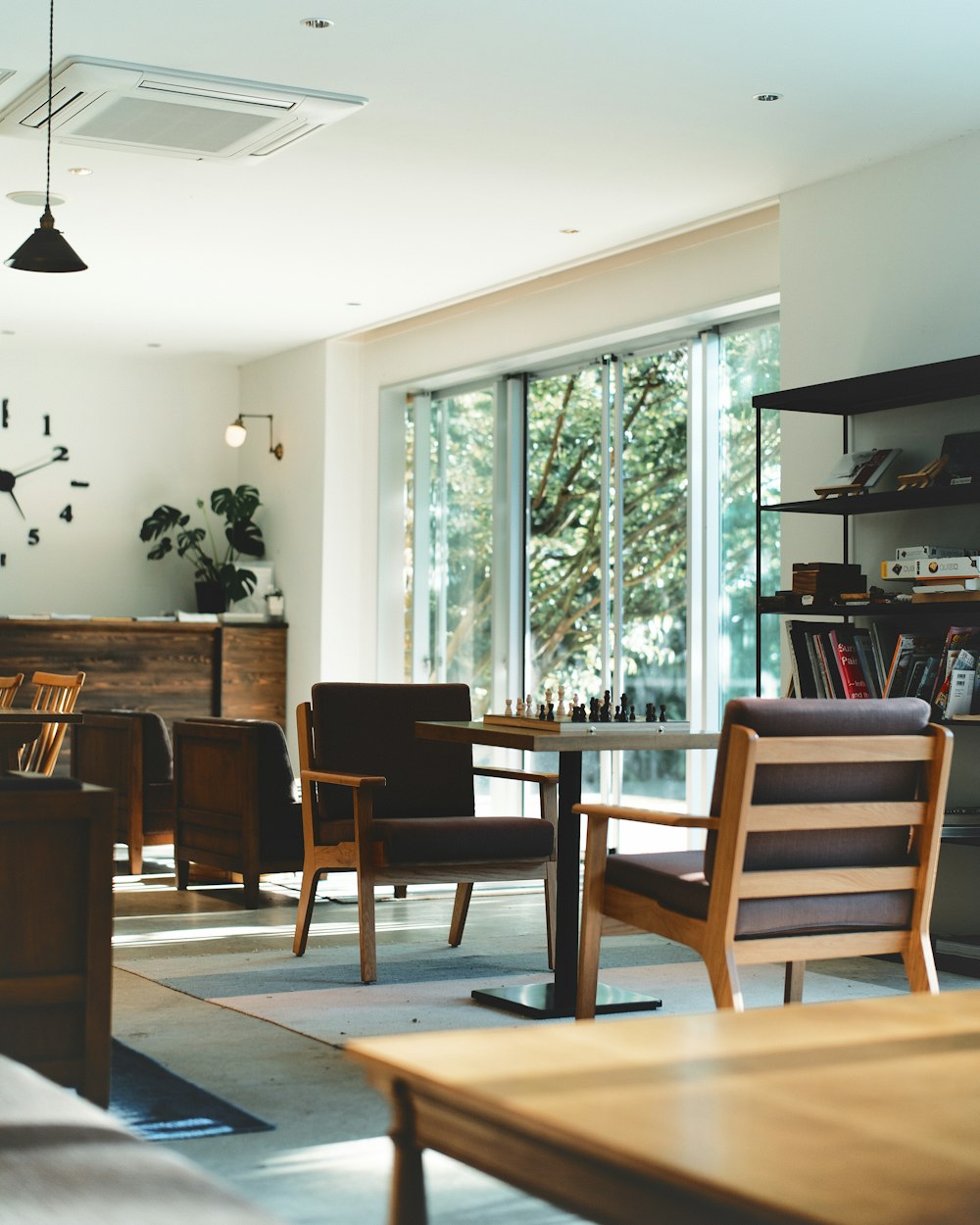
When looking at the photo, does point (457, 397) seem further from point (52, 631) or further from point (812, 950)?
point (812, 950)

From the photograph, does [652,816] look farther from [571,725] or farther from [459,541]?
[459,541]

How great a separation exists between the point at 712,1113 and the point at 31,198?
6.32 metres

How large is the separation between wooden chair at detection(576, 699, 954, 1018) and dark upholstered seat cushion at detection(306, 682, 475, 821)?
1.52 metres

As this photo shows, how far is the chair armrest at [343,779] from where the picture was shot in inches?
178

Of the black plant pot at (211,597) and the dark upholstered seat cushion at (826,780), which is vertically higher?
the black plant pot at (211,597)

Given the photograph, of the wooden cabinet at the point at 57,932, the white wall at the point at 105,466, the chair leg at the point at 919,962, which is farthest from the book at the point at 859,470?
the white wall at the point at 105,466

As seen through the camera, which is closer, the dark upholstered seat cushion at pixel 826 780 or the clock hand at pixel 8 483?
the dark upholstered seat cushion at pixel 826 780

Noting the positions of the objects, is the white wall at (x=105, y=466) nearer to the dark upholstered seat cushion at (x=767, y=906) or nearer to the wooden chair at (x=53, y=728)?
the wooden chair at (x=53, y=728)

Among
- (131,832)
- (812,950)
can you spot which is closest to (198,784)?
(131,832)

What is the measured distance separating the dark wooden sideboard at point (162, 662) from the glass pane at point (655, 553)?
2.93 m

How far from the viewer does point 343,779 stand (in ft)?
15.1

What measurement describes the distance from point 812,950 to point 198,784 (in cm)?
350

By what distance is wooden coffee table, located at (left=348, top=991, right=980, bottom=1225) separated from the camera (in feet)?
3.57

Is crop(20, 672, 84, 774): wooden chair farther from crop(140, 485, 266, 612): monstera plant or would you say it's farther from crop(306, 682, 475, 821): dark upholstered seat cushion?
crop(140, 485, 266, 612): monstera plant
